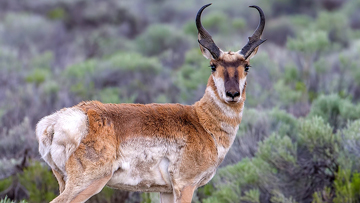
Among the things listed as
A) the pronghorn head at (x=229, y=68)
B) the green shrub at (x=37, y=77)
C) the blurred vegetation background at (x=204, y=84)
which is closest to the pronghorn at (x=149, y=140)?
the pronghorn head at (x=229, y=68)

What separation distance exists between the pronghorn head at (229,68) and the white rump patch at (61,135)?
Answer: 1.69 m

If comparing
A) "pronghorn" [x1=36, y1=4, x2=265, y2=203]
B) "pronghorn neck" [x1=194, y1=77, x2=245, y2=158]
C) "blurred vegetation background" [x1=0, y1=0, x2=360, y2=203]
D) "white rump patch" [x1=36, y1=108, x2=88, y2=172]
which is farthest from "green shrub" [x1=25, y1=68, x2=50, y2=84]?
"white rump patch" [x1=36, y1=108, x2=88, y2=172]

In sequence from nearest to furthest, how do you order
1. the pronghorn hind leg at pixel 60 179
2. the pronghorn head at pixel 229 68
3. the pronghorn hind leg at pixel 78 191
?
1. the pronghorn hind leg at pixel 78 191
2. the pronghorn hind leg at pixel 60 179
3. the pronghorn head at pixel 229 68

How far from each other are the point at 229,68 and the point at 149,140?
4.32 ft

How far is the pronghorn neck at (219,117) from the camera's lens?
601cm

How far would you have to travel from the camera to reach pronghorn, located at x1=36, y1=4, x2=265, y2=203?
5.14 m

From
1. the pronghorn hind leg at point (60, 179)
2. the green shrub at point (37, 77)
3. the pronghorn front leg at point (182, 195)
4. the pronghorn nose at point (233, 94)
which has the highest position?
the pronghorn nose at point (233, 94)

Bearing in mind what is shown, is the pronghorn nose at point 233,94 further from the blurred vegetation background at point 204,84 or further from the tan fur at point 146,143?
the blurred vegetation background at point 204,84

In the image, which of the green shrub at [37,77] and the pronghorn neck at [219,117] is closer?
the pronghorn neck at [219,117]

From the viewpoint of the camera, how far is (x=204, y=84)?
13.7m

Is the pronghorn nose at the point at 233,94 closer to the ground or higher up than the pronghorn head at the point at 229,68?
closer to the ground

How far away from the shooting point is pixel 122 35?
2373 centimetres

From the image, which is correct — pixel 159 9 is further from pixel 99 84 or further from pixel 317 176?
pixel 317 176

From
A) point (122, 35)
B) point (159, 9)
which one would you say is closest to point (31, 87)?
point (122, 35)
